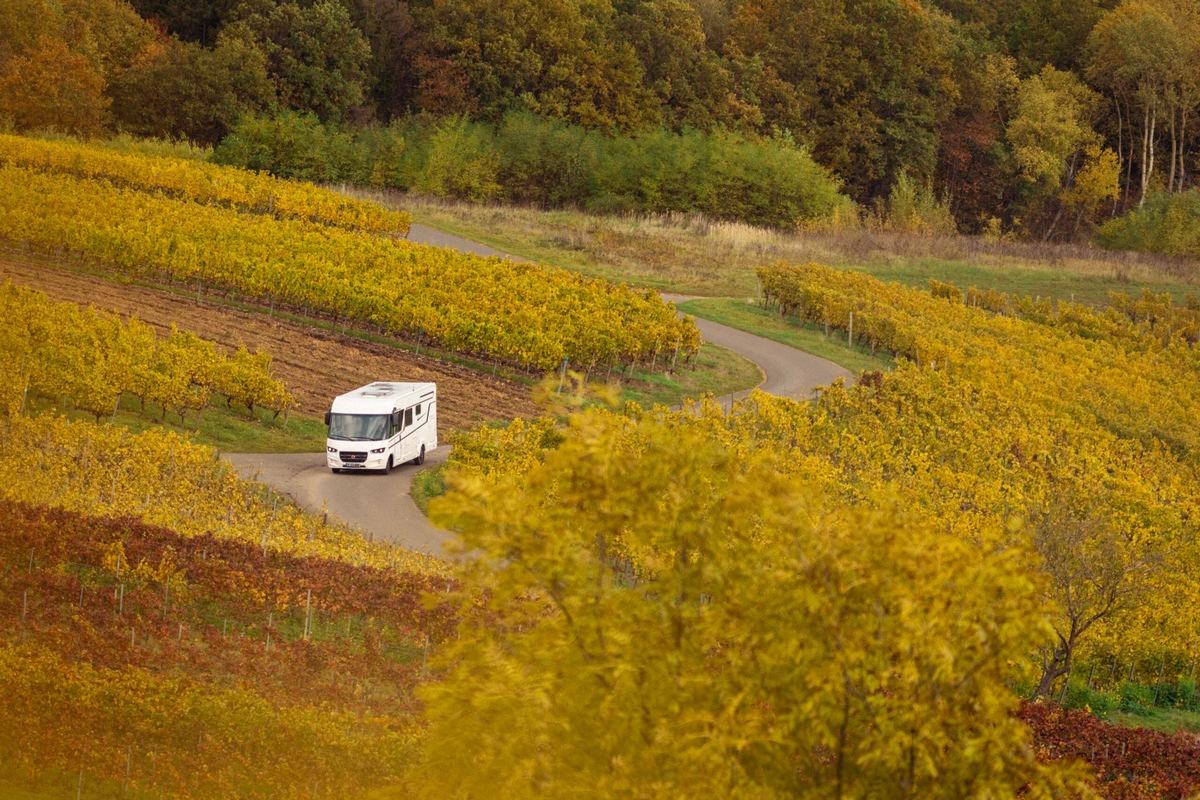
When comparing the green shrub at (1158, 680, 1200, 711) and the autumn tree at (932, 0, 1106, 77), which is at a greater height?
the autumn tree at (932, 0, 1106, 77)

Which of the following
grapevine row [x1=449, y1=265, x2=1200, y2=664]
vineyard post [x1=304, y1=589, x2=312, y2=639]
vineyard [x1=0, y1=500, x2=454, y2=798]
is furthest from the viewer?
grapevine row [x1=449, y1=265, x2=1200, y2=664]

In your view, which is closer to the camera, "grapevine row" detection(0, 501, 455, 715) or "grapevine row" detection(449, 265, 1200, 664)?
"grapevine row" detection(0, 501, 455, 715)

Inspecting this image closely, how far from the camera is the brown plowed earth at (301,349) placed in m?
40.0

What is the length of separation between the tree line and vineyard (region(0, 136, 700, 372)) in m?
30.0

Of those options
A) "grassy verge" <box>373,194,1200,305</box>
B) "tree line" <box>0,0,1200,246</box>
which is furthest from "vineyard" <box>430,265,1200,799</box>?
"tree line" <box>0,0,1200,246</box>

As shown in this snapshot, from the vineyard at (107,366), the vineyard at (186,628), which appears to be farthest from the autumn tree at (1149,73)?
the vineyard at (186,628)

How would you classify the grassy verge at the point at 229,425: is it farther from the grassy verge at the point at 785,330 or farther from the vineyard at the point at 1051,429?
the grassy verge at the point at 785,330

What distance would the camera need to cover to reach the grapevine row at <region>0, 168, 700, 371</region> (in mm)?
Result: 43875

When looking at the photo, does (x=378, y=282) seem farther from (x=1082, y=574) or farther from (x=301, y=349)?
(x=1082, y=574)

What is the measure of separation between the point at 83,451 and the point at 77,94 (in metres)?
54.7

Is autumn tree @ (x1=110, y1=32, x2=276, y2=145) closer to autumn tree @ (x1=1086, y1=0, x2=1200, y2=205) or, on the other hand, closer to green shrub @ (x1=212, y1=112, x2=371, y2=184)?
green shrub @ (x1=212, y1=112, x2=371, y2=184)

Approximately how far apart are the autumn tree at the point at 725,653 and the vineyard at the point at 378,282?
3195 centimetres

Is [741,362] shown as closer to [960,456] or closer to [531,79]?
[960,456]

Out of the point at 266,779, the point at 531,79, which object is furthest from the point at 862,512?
the point at 531,79
